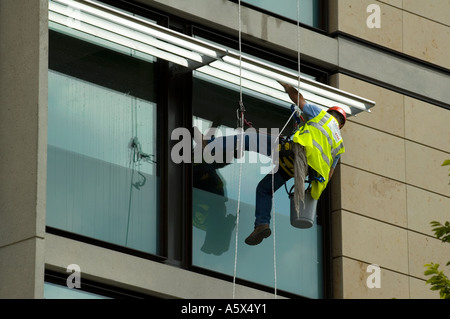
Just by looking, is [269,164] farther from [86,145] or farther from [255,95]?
[86,145]

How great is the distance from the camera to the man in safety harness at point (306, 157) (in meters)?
18.2

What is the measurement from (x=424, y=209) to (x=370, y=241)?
1106mm

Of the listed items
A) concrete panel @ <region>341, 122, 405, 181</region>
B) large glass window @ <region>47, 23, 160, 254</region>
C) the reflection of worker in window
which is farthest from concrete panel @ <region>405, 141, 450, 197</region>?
large glass window @ <region>47, 23, 160, 254</region>

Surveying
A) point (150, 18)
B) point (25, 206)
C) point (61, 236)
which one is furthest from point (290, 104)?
point (25, 206)

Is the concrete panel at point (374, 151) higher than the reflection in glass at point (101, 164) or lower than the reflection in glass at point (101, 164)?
higher

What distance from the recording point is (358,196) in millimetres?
19750

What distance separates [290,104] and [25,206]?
245 inches

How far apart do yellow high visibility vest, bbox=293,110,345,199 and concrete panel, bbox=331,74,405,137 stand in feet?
5.12

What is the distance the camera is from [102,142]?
17.6 m

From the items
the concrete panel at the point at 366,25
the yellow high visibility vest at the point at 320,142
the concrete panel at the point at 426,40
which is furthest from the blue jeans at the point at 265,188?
the concrete panel at the point at 426,40

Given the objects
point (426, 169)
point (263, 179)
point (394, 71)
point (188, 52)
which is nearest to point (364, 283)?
point (263, 179)

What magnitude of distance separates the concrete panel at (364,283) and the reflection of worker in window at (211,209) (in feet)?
5.56

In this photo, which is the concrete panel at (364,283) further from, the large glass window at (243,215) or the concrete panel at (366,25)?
the concrete panel at (366,25)

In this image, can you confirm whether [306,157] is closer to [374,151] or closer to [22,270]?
[374,151]
